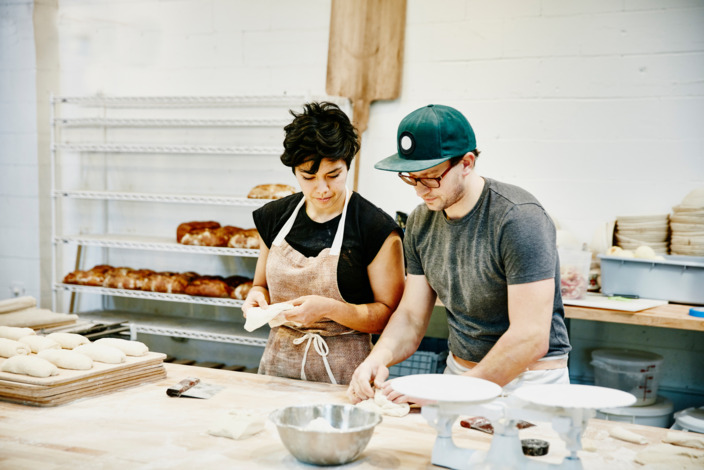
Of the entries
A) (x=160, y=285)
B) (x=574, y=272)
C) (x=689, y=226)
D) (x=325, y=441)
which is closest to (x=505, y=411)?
(x=325, y=441)

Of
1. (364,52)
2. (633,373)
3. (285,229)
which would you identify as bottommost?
(633,373)

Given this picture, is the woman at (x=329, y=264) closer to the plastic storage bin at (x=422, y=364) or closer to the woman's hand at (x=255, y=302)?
the woman's hand at (x=255, y=302)

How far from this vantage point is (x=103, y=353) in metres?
2.08

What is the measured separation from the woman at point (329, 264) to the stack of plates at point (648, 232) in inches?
66.1

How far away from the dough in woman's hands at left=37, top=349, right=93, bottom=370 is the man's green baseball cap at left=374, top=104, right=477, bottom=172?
109cm

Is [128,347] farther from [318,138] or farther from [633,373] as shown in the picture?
[633,373]

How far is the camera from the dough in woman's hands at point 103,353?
206cm

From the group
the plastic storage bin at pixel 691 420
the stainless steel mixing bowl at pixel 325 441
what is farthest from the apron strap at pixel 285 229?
the plastic storage bin at pixel 691 420

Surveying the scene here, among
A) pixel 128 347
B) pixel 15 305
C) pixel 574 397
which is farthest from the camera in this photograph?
pixel 15 305

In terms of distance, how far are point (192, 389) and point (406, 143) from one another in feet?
3.31

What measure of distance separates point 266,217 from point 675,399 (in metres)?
2.65

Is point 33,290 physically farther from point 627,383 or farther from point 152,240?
point 627,383

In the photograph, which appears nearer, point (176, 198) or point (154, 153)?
point (176, 198)

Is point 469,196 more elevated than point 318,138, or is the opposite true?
point 318,138
